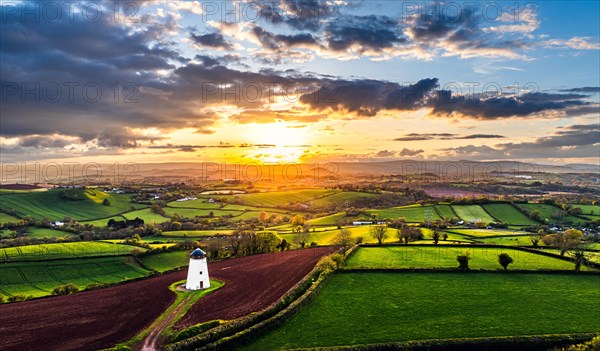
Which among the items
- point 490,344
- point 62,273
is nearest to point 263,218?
point 62,273

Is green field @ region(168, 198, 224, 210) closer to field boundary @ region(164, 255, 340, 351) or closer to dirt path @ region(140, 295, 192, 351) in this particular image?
dirt path @ region(140, 295, 192, 351)

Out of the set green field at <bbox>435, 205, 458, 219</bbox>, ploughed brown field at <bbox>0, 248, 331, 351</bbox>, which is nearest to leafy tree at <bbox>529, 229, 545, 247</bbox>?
green field at <bbox>435, 205, 458, 219</bbox>

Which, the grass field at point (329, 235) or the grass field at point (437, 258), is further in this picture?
the grass field at point (329, 235)

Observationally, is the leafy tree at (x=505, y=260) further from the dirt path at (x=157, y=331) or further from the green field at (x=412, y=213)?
the green field at (x=412, y=213)

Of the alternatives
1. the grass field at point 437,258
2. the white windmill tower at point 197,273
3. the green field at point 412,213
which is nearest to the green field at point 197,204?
the green field at point 412,213

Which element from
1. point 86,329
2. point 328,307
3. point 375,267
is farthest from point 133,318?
point 375,267

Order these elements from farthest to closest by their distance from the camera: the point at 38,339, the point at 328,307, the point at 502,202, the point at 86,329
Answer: the point at 502,202 < the point at 328,307 < the point at 86,329 < the point at 38,339

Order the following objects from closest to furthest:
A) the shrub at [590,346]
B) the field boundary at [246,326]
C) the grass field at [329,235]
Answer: the shrub at [590,346] < the field boundary at [246,326] < the grass field at [329,235]

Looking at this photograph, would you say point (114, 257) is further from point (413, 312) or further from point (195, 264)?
point (413, 312)
